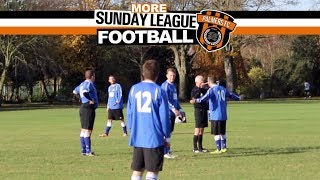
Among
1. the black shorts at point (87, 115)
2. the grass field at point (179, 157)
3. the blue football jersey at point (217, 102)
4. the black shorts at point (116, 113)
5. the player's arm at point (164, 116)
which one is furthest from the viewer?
the black shorts at point (116, 113)

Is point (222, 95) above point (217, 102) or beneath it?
above

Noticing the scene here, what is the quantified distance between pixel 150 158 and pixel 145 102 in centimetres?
82

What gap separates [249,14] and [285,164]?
3838cm

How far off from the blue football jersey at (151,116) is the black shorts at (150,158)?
7 cm

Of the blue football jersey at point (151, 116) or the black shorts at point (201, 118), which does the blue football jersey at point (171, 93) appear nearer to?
the black shorts at point (201, 118)

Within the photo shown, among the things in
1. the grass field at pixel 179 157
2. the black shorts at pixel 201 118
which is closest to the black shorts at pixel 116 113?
the grass field at pixel 179 157

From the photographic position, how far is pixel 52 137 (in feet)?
75.5

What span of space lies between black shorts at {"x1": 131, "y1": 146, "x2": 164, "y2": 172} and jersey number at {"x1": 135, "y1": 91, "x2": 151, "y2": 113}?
57 centimetres

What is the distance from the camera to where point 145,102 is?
399 inches

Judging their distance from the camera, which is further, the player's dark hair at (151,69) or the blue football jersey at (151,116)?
the blue football jersey at (151,116)

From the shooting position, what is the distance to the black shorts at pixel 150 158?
10000 millimetres

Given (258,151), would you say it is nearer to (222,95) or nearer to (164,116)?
(222,95)

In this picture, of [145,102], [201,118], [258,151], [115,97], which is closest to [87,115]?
[201,118]

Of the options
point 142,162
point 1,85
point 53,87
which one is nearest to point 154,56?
point 53,87
